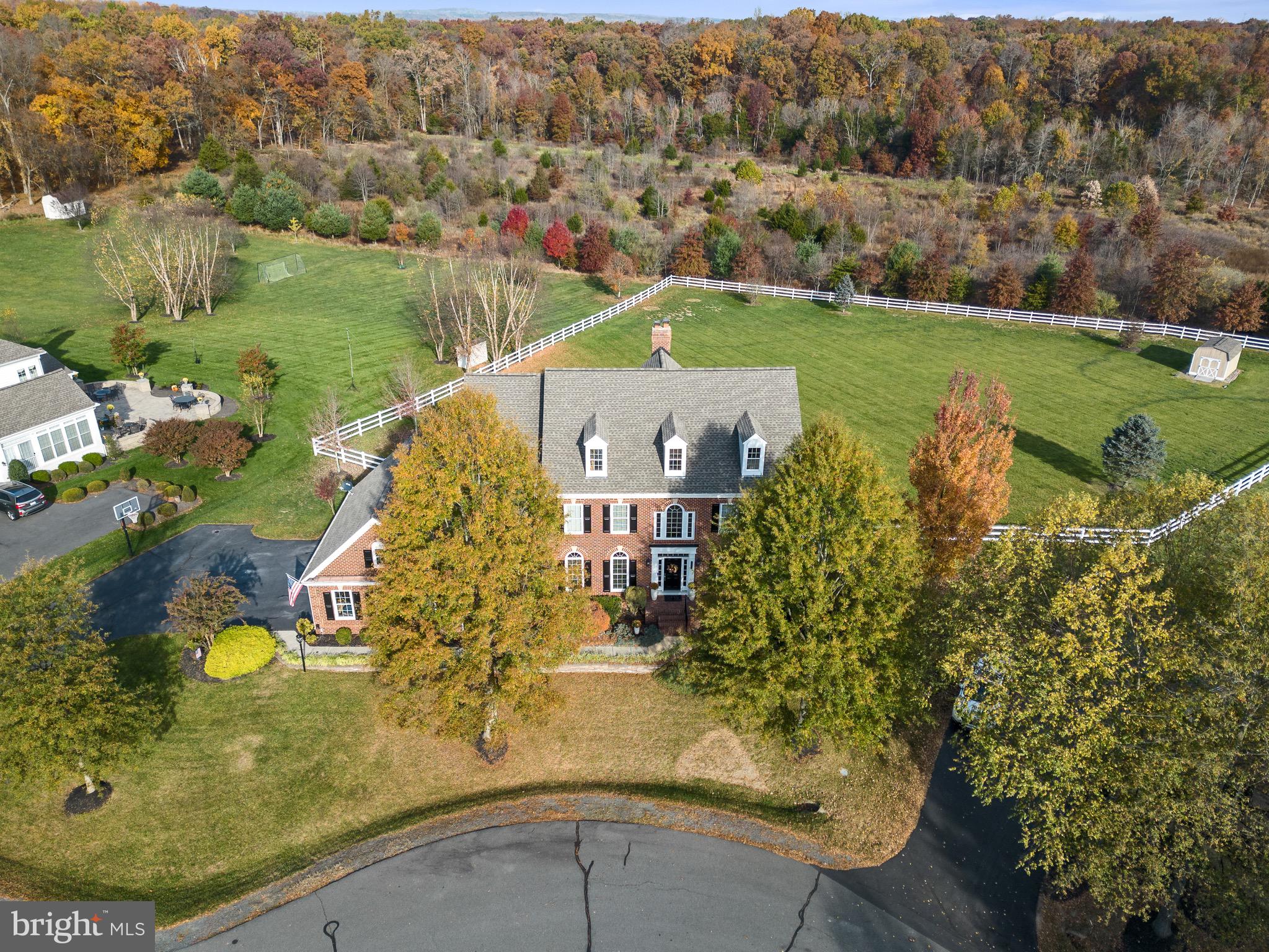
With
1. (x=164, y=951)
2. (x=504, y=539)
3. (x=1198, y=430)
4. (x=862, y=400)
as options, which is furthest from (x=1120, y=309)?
(x=164, y=951)

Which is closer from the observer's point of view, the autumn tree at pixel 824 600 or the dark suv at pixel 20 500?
the autumn tree at pixel 824 600

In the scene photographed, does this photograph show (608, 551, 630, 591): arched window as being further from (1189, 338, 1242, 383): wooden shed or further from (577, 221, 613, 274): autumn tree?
(577, 221, 613, 274): autumn tree

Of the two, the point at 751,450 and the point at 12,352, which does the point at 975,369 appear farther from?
the point at 12,352

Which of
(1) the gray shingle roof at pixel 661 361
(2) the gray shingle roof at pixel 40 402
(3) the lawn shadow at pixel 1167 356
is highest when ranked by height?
(1) the gray shingle roof at pixel 661 361

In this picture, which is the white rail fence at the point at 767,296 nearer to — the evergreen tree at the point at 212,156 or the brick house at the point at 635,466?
the brick house at the point at 635,466

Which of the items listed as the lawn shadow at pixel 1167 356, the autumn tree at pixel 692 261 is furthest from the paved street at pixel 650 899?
the autumn tree at pixel 692 261

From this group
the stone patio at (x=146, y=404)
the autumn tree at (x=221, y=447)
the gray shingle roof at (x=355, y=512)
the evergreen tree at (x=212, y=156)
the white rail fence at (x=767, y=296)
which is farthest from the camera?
the evergreen tree at (x=212, y=156)

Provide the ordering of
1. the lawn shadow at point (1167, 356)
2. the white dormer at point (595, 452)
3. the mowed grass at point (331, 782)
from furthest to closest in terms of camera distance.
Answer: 1. the lawn shadow at point (1167, 356)
2. the white dormer at point (595, 452)
3. the mowed grass at point (331, 782)
